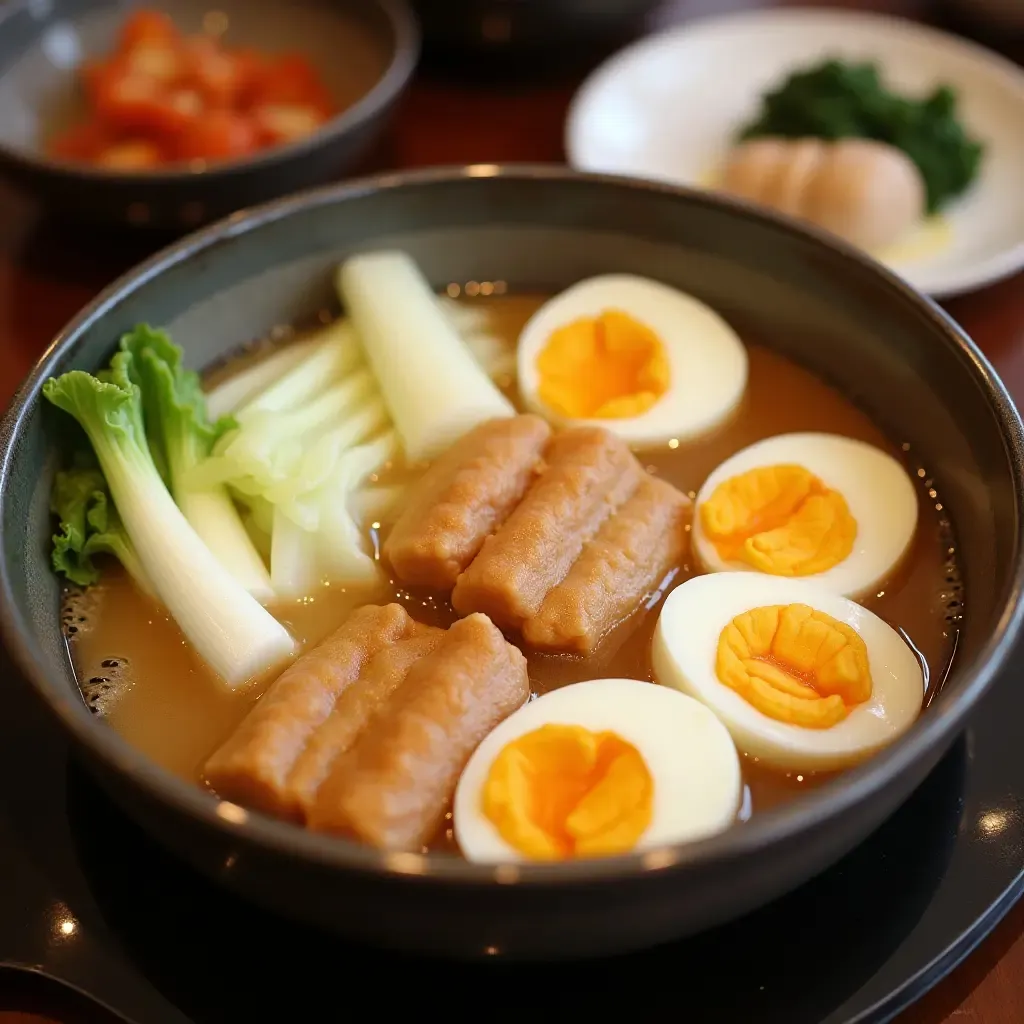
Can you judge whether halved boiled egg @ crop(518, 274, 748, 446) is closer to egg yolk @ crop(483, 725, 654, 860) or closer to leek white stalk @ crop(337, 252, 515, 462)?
leek white stalk @ crop(337, 252, 515, 462)

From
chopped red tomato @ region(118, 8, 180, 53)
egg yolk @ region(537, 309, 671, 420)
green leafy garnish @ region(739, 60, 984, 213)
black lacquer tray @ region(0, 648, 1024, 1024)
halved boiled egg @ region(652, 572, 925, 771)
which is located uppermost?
chopped red tomato @ region(118, 8, 180, 53)

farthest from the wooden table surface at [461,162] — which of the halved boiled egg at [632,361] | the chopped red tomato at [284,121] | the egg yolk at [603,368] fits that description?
the egg yolk at [603,368]

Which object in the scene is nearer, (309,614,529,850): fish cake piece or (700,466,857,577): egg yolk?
(309,614,529,850): fish cake piece

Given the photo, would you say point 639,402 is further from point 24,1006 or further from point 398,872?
point 24,1006

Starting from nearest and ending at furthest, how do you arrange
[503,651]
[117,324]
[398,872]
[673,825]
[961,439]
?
[398,872] < [673,825] < [503,651] < [961,439] < [117,324]

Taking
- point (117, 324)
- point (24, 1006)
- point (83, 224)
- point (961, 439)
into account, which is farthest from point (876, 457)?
point (83, 224)

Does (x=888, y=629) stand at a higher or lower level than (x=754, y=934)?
higher

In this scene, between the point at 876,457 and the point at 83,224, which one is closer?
the point at 876,457

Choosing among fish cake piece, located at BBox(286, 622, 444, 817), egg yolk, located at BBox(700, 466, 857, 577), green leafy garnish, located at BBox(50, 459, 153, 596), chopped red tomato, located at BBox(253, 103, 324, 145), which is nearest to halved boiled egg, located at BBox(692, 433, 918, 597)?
egg yolk, located at BBox(700, 466, 857, 577)
